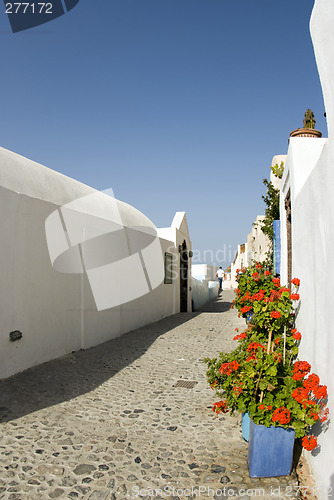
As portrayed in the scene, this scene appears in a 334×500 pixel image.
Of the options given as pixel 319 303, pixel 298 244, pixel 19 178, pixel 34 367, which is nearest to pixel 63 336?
pixel 34 367

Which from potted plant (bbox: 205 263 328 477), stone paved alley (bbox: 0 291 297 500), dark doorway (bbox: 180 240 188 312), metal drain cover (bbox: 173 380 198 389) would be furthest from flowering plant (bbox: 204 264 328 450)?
dark doorway (bbox: 180 240 188 312)

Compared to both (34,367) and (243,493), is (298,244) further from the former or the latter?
(34,367)

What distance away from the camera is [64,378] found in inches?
206

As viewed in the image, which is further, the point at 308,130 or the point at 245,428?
the point at 308,130

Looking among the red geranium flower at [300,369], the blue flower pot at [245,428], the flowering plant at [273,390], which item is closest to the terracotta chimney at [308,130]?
the flowering plant at [273,390]

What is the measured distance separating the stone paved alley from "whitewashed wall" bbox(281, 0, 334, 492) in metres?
0.54

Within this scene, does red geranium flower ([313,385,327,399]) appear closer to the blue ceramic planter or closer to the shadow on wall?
the blue ceramic planter

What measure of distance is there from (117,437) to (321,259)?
2566 millimetres

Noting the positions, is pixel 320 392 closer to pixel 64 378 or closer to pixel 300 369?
pixel 300 369

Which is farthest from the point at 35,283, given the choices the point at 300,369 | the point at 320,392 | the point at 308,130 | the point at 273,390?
the point at 308,130

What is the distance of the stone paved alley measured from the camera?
276cm

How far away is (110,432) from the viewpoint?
3.68 meters

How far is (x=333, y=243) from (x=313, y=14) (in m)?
1.97

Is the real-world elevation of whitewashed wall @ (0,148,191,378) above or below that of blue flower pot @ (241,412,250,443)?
above
